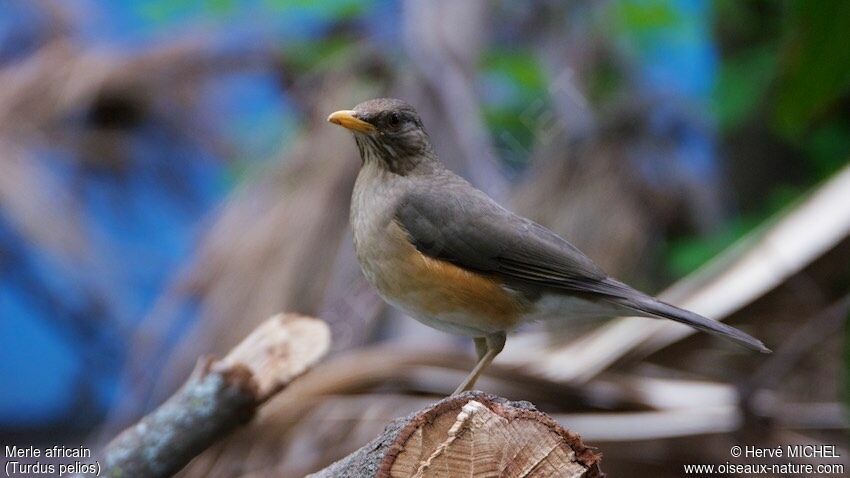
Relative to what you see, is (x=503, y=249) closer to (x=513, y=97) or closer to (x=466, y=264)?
(x=466, y=264)

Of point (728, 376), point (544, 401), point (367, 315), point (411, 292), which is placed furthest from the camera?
point (367, 315)

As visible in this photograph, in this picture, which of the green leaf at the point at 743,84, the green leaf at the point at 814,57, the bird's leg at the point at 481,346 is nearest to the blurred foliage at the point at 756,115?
the green leaf at the point at 743,84

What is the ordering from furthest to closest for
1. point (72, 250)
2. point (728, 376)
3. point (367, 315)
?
point (72, 250) → point (367, 315) → point (728, 376)

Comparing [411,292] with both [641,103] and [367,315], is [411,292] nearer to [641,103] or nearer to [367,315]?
[367,315]

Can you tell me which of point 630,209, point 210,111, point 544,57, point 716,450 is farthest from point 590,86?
point 716,450

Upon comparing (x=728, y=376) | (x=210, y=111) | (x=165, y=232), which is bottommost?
(x=728, y=376)

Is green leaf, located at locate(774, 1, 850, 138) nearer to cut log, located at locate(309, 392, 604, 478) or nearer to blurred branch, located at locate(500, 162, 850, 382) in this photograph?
blurred branch, located at locate(500, 162, 850, 382)

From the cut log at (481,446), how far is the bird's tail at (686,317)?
84 centimetres

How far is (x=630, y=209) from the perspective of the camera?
22.6 feet

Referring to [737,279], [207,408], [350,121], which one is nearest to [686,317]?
[350,121]

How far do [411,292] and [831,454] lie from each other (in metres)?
2.57

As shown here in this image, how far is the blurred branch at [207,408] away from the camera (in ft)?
9.18

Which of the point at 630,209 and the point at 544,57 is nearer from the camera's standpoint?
the point at 630,209

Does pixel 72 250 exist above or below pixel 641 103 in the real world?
below
